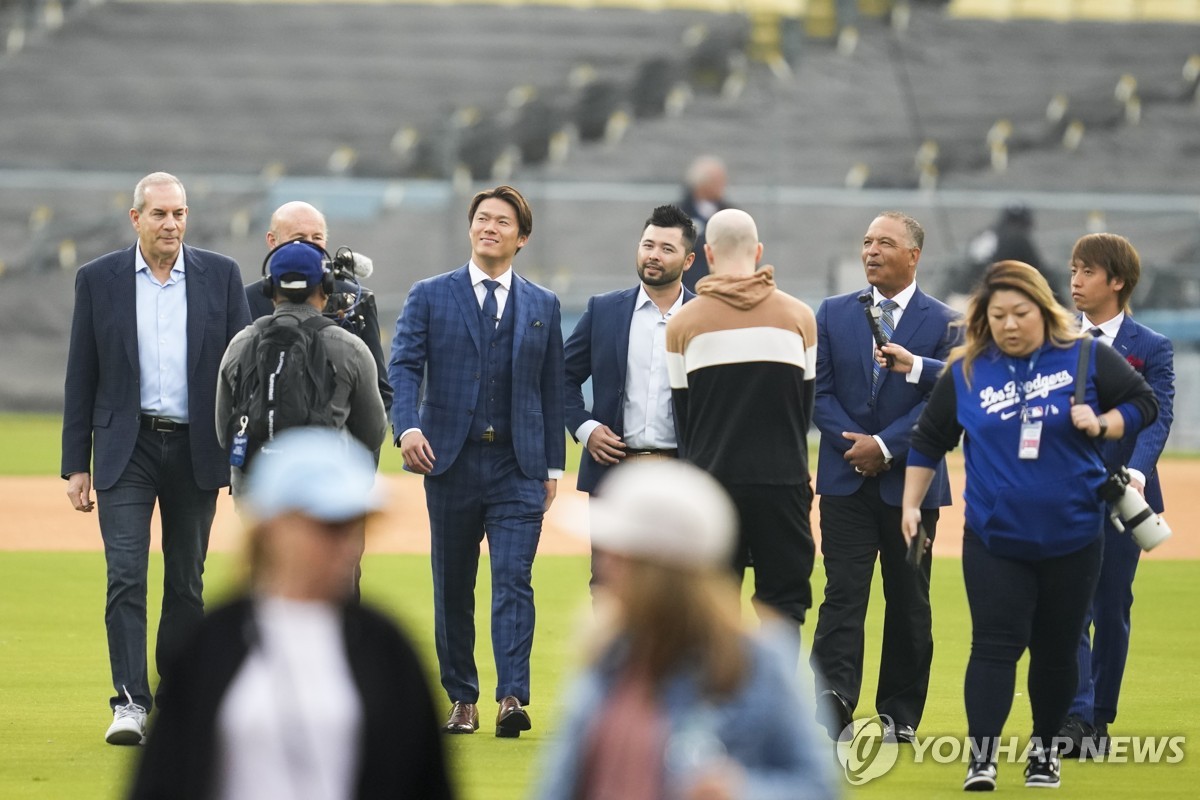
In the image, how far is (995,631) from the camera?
249 inches

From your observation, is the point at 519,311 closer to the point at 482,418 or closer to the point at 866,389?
the point at 482,418

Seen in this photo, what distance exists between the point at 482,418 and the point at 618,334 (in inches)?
26.7

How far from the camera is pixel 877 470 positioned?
7633 millimetres

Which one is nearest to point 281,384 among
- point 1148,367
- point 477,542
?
point 477,542

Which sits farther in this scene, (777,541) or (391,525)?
(391,525)

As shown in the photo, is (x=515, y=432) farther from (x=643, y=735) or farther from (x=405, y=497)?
(x=405, y=497)

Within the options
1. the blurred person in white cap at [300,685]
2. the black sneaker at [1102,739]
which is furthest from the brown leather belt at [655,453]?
the blurred person in white cap at [300,685]

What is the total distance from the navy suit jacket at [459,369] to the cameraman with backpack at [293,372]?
2.62 feet

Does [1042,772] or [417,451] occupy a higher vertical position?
[417,451]

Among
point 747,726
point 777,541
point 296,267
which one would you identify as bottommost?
point 777,541

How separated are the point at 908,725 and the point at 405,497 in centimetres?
1078

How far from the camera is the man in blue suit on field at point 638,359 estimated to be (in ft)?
26.0

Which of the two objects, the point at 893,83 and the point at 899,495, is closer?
the point at 899,495

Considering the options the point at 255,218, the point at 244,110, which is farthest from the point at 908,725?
the point at 244,110
